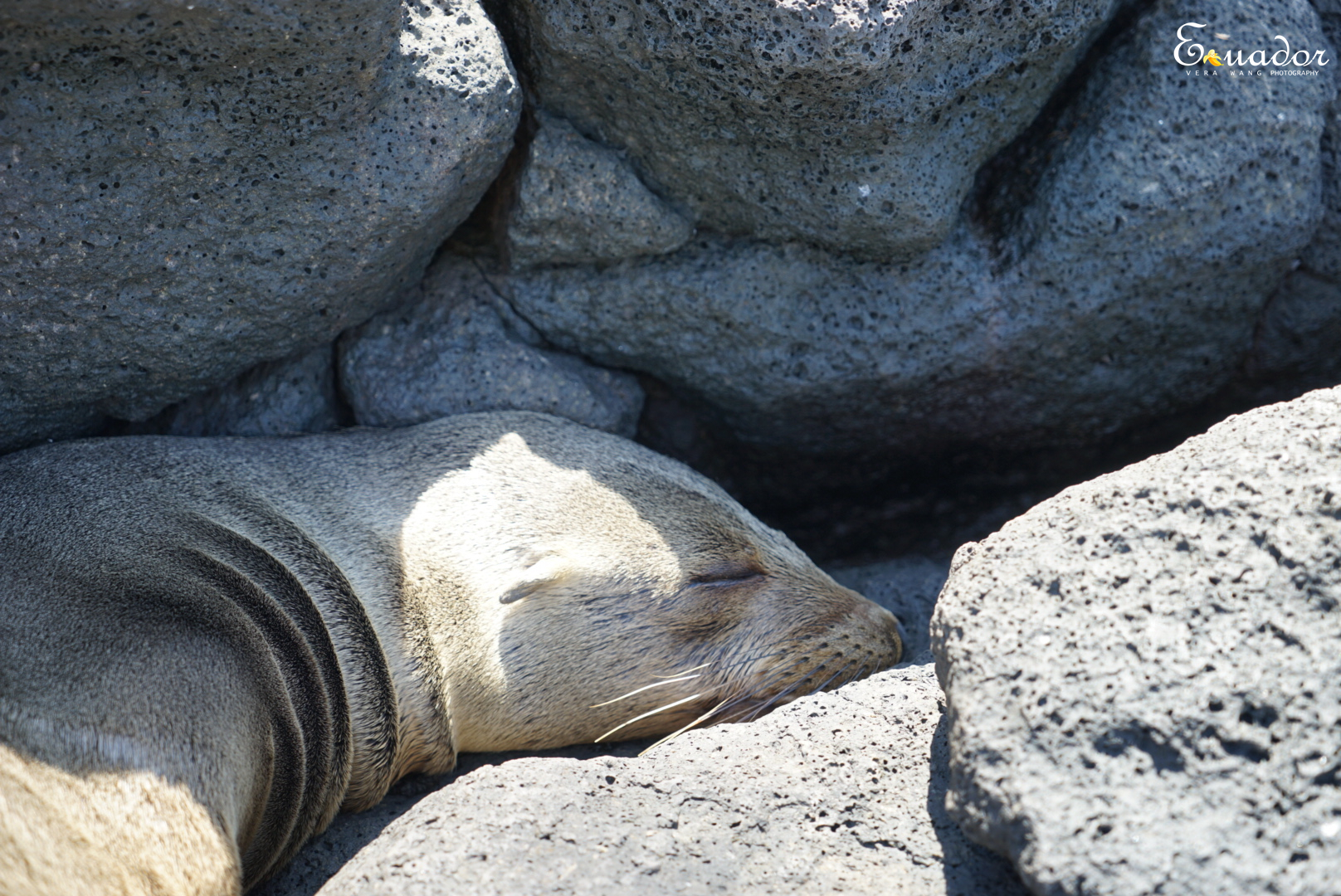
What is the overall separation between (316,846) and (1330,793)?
2.22 metres

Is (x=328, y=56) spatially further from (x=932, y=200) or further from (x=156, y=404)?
(x=932, y=200)

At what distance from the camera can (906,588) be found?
11.1 ft

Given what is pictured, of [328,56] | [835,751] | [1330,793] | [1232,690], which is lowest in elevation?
[835,751]

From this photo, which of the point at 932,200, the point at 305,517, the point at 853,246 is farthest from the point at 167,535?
the point at 932,200

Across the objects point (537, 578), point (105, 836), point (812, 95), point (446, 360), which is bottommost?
point (105, 836)

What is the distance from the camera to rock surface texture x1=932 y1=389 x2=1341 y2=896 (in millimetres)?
1620

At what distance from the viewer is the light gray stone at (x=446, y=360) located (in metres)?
3.12

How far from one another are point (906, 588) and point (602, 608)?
1149 millimetres

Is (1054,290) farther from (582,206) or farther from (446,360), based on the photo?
(446,360)

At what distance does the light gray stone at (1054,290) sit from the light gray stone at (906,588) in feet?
1.62

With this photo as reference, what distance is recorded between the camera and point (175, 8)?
206 centimetres

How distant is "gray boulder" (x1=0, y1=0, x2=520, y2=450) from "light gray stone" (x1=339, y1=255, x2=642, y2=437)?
7.2 inches

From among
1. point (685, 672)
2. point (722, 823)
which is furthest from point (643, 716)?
point (722, 823)

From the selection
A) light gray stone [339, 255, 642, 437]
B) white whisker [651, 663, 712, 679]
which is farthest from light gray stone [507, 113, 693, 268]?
white whisker [651, 663, 712, 679]
